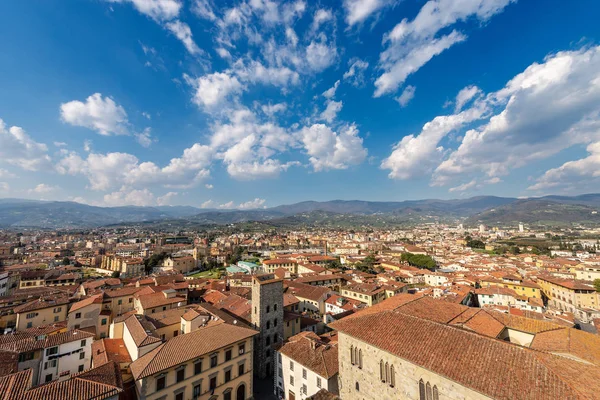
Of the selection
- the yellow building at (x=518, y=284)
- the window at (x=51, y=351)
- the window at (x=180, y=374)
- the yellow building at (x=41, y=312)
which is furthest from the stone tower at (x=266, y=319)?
the yellow building at (x=518, y=284)

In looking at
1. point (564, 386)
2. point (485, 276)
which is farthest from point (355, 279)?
point (564, 386)

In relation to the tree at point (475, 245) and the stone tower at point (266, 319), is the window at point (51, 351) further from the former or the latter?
the tree at point (475, 245)

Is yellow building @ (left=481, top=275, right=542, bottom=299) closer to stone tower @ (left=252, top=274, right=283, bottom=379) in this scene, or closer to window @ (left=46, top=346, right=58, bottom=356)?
stone tower @ (left=252, top=274, right=283, bottom=379)

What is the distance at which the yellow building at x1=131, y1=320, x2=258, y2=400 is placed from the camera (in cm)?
1659

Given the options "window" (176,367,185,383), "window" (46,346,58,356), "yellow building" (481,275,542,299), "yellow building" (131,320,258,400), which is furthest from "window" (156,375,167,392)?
"yellow building" (481,275,542,299)

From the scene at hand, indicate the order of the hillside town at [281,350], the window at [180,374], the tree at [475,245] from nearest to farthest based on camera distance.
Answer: the hillside town at [281,350] < the window at [180,374] < the tree at [475,245]

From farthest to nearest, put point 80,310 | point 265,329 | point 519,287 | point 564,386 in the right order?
point 519,287, point 80,310, point 265,329, point 564,386

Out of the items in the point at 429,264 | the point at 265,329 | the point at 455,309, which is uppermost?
the point at 455,309

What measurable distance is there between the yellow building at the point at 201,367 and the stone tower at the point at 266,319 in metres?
2.75

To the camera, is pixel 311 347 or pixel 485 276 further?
pixel 485 276

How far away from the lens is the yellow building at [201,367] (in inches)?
653

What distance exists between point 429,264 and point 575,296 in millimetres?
36553

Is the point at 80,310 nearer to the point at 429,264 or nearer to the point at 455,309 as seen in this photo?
the point at 455,309

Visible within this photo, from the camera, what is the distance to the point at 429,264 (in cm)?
8200
